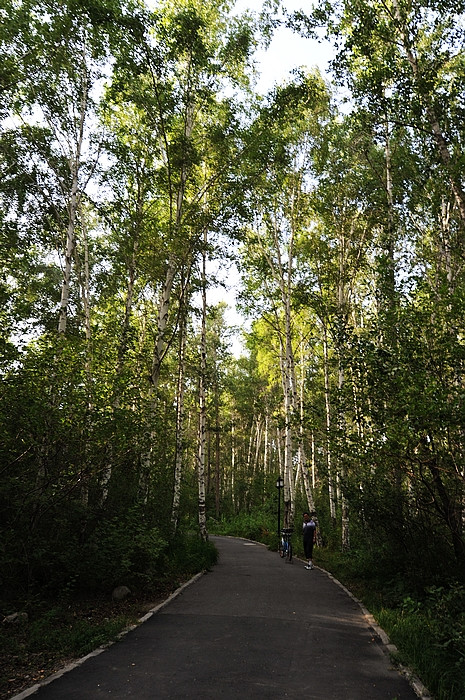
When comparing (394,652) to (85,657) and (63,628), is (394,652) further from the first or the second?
(63,628)

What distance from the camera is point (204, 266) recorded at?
53.5ft

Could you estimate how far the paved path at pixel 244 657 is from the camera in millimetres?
4629

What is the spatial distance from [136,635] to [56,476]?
2954mm

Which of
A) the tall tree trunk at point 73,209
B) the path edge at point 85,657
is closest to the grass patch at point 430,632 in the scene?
the path edge at point 85,657

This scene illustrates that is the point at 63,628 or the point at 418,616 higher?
the point at 418,616

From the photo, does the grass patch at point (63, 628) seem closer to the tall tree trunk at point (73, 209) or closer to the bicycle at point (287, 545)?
the tall tree trunk at point (73, 209)

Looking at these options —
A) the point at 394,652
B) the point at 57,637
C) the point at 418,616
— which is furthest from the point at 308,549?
the point at 57,637

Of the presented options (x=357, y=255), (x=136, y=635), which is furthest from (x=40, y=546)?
(x=357, y=255)

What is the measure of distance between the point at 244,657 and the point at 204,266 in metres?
13.0

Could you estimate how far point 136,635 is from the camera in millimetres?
6609

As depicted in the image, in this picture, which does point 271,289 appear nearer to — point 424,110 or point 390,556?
point 424,110

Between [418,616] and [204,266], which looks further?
[204,266]

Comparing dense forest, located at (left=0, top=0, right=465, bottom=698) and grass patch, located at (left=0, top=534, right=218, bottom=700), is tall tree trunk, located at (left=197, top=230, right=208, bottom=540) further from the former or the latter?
grass patch, located at (left=0, top=534, right=218, bottom=700)

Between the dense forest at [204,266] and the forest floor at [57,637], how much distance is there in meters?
0.77
